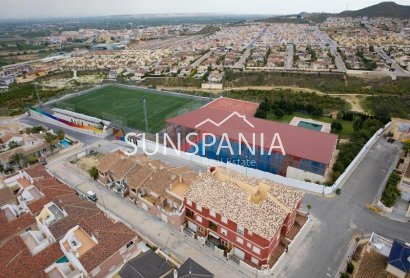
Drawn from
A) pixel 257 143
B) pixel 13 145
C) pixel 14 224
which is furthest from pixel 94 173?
pixel 257 143

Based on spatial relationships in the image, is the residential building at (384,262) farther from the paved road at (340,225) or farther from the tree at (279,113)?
the tree at (279,113)

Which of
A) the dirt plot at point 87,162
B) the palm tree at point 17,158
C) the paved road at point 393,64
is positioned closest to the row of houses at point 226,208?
the dirt plot at point 87,162

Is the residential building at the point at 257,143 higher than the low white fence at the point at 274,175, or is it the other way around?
the residential building at the point at 257,143

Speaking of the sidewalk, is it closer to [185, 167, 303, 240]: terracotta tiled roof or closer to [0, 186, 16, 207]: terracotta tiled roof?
[185, 167, 303, 240]: terracotta tiled roof

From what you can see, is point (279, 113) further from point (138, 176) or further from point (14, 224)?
point (14, 224)

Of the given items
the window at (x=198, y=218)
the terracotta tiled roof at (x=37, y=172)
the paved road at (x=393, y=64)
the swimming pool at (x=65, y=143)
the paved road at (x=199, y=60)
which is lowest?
the swimming pool at (x=65, y=143)

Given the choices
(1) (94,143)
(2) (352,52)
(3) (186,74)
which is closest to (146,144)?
(1) (94,143)

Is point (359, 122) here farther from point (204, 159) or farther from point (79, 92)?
point (79, 92)
